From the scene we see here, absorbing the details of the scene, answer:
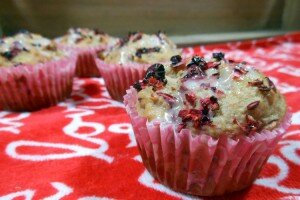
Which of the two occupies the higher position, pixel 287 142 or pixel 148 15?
pixel 148 15

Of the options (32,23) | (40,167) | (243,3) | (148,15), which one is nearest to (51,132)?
→ (40,167)

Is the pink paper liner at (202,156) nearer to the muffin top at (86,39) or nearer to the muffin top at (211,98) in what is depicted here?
the muffin top at (211,98)

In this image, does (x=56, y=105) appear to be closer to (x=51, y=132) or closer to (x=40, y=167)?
(x=51, y=132)

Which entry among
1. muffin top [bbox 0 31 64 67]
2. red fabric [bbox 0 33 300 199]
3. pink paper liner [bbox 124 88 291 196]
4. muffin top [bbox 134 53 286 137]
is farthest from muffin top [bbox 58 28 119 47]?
pink paper liner [bbox 124 88 291 196]

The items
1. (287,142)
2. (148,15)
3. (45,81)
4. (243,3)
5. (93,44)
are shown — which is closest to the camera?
(287,142)

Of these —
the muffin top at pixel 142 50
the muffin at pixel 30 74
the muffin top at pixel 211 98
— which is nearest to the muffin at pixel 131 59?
the muffin top at pixel 142 50

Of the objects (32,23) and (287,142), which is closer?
(287,142)

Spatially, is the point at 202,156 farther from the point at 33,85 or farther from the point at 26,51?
the point at 26,51
